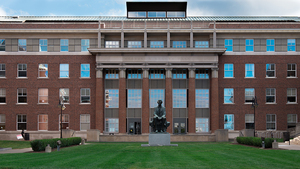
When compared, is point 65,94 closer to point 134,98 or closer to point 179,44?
point 134,98

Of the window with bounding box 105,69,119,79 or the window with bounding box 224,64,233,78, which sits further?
the window with bounding box 105,69,119,79

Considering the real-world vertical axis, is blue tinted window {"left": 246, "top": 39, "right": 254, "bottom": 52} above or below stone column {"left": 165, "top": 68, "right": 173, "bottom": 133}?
above

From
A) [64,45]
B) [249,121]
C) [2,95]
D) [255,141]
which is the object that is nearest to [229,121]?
[249,121]

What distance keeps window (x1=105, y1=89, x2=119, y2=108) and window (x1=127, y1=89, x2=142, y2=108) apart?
6.47 feet

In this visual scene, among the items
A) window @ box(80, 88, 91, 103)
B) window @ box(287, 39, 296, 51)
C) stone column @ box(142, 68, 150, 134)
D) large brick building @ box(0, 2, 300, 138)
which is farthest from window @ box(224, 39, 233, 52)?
window @ box(80, 88, 91, 103)

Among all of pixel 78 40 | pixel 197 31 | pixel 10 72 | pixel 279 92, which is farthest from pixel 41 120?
pixel 279 92

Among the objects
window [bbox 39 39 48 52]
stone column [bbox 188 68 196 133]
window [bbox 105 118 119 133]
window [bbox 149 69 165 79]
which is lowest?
window [bbox 105 118 119 133]

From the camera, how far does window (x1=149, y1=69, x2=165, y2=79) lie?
5603 centimetres

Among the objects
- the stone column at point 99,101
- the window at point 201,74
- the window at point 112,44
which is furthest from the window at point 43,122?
the window at point 201,74

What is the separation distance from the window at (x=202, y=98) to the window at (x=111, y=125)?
1365 centimetres

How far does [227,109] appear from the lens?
182 ft

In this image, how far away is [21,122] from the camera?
54.8m

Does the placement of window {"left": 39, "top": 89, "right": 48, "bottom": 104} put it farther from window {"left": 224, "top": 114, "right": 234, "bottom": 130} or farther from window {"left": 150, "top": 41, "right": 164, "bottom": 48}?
window {"left": 224, "top": 114, "right": 234, "bottom": 130}

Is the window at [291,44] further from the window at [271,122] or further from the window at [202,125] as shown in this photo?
the window at [202,125]
